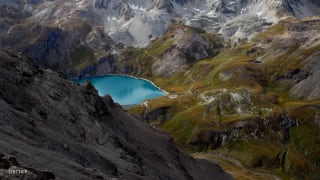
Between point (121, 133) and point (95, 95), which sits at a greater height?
point (95, 95)

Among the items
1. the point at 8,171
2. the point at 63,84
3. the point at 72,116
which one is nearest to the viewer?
the point at 8,171

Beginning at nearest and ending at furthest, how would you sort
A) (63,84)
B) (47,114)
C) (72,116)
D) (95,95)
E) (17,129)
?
(17,129)
(47,114)
(72,116)
(63,84)
(95,95)

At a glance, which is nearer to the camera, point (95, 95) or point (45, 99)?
point (45, 99)

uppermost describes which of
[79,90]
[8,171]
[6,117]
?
[79,90]

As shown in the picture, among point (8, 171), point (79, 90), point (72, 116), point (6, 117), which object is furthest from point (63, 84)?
point (8, 171)

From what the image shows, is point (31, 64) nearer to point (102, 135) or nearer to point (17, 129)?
point (102, 135)

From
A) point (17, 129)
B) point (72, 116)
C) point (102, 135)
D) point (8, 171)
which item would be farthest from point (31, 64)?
point (8, 171)
